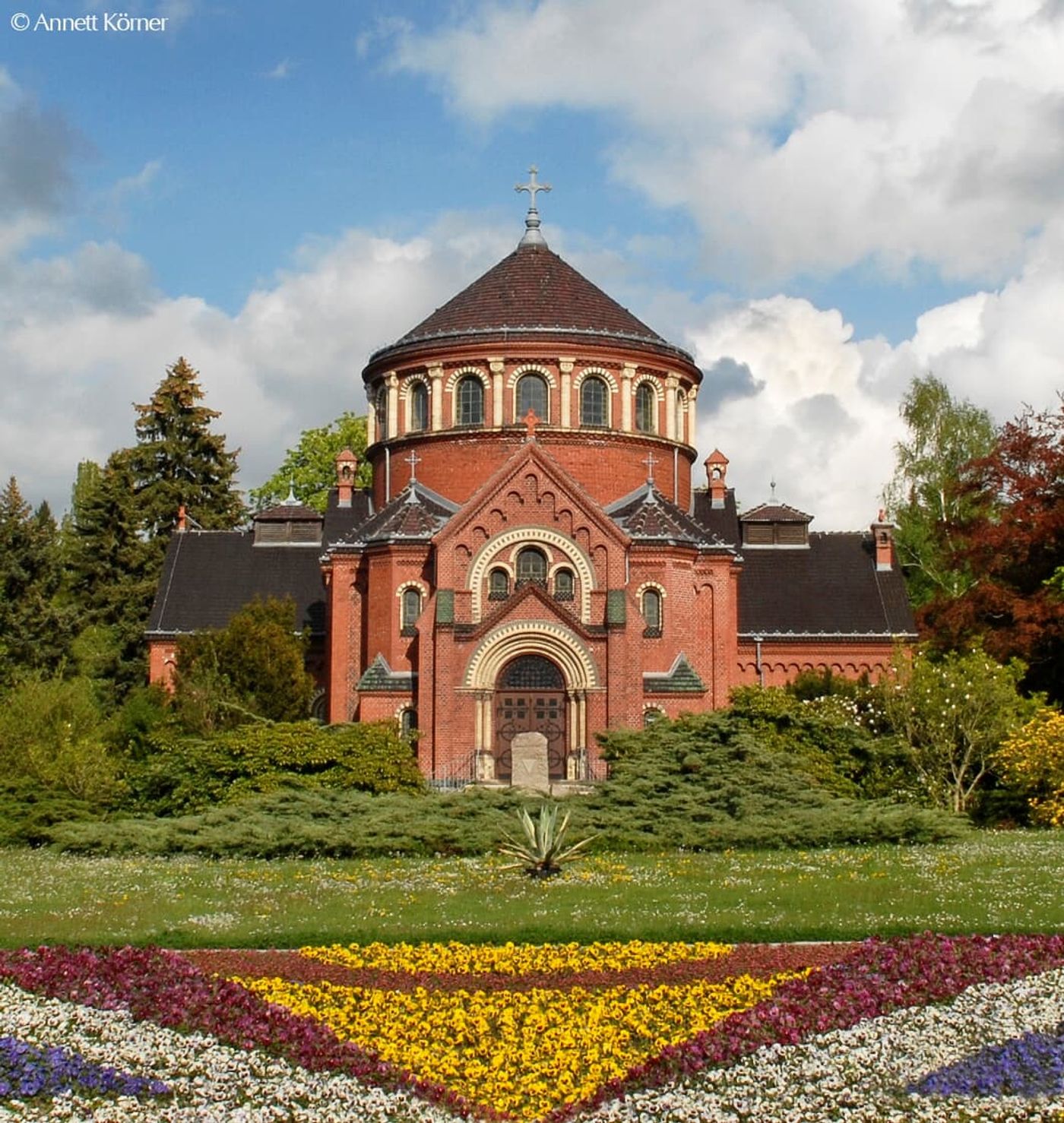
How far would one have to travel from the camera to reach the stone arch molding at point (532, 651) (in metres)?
40.9

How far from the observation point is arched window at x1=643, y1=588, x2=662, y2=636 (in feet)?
142

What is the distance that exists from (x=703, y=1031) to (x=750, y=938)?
12.2 ft

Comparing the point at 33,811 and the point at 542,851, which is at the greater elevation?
the point at 33,811

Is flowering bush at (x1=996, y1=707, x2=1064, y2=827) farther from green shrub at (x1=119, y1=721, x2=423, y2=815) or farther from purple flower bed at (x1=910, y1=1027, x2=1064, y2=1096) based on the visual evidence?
purple flower bed at (x1=910, y1=1027, x2=1064, y2=1096)

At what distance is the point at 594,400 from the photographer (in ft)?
158

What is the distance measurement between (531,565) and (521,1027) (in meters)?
28.8

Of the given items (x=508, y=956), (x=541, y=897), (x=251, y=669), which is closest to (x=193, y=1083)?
(x=508, y=956)

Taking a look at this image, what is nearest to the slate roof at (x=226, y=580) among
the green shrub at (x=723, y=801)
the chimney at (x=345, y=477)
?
the chimney at (x=345, y=477)

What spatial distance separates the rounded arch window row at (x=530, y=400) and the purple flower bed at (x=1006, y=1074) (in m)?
35.0

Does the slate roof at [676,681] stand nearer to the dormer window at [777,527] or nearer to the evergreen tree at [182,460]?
the dormer window at [777,527]

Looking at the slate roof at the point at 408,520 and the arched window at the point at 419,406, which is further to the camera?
the arched window at the point at 419,406

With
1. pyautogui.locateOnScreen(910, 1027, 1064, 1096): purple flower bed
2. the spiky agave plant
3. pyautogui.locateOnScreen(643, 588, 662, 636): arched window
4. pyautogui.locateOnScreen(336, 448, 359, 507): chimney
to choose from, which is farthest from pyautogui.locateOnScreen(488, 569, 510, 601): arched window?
pyautogui.locateOnScreen(910, 1027, 1064, 1096): purple flower bed

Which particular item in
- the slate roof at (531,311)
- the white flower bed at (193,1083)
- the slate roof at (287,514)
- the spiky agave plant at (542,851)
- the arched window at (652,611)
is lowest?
the white flower bed at (193,1083)

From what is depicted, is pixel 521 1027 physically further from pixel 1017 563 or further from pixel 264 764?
pixel 1017 563
